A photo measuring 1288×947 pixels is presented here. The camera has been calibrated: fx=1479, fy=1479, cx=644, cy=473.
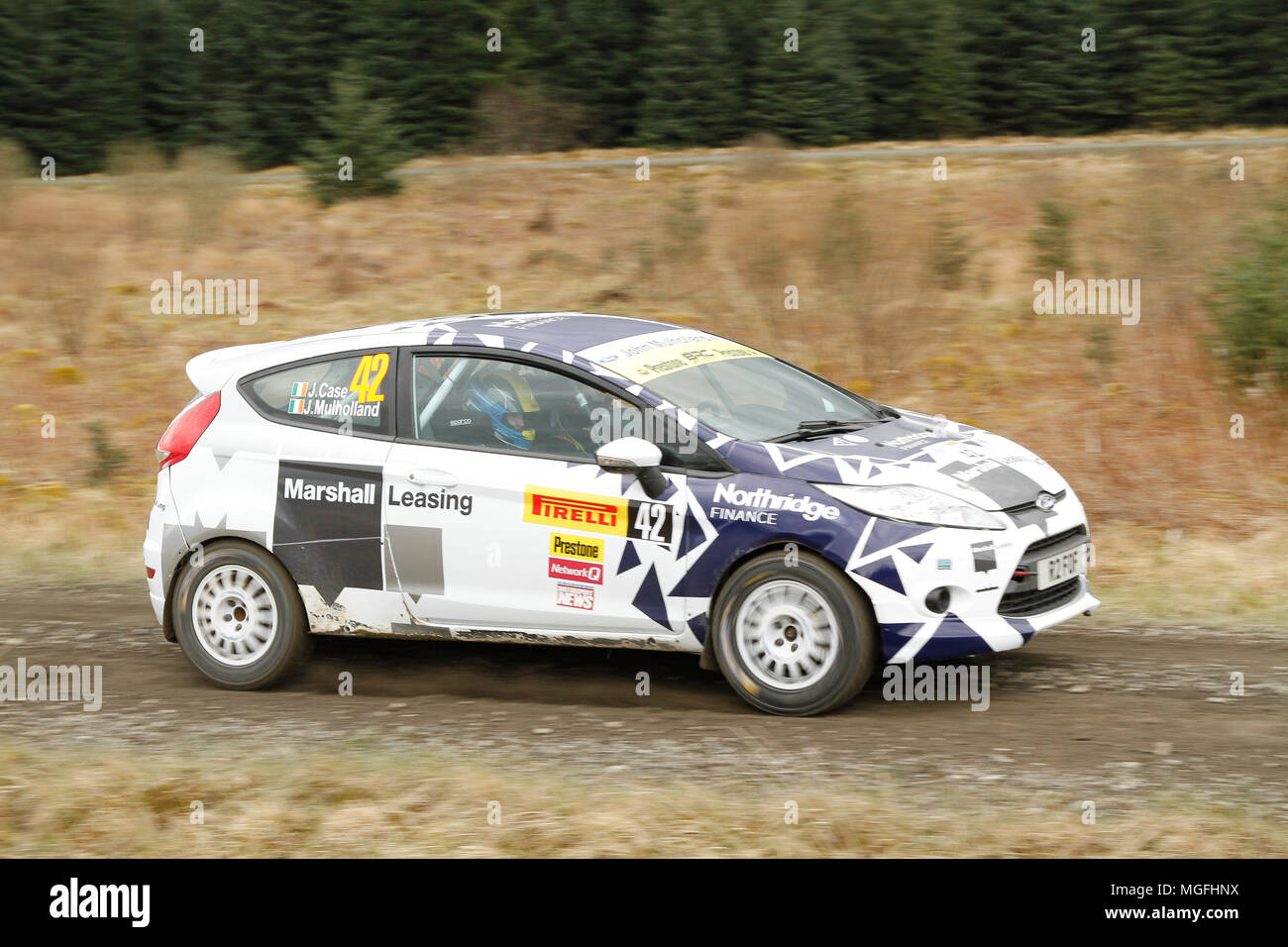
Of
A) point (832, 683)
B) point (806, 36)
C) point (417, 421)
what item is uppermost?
point (806, 36)

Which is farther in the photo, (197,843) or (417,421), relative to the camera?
(417,421)

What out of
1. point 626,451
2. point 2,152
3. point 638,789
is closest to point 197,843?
point 638,789

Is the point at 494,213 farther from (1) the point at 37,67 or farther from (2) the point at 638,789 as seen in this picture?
(2) the point at 638,789

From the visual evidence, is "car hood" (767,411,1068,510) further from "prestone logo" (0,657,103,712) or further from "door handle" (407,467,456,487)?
"prestone logo" (0,657,103,712)

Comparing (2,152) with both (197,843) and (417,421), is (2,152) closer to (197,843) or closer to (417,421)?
(417,421)

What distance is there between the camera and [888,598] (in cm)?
620

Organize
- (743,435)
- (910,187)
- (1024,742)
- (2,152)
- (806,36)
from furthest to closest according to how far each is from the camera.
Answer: (806,36), (2,152), (910,187), (743,435), (1024,742)

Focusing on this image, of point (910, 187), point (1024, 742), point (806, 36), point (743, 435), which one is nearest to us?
point (1024, 742)

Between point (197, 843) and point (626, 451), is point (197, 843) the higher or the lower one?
the lower one

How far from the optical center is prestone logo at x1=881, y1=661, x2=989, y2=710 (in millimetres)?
6676

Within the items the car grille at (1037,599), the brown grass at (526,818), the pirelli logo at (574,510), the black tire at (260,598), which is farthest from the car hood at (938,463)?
the black tire at (260,598)

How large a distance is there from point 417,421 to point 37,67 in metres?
24.1

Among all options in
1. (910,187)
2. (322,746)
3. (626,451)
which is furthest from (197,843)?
(910,187)

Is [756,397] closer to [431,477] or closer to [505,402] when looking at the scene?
[505,402]
